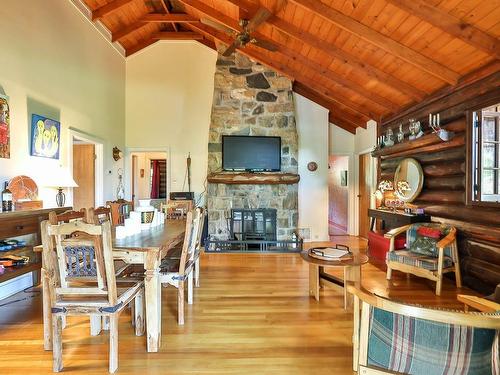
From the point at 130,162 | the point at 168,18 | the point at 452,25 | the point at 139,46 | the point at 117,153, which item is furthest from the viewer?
the point at 130,162

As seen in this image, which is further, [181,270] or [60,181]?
[60,181]

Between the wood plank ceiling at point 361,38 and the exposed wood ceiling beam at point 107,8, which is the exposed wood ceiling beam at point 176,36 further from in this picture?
the exposed wood ceiling beam at point 107,8

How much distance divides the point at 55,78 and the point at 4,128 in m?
1.32

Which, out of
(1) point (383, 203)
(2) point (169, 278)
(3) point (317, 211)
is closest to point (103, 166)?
(2) point (169, 278)

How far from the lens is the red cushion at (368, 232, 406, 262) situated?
4.31 m

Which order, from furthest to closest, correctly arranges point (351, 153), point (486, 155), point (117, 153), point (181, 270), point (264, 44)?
point (351, 153)
point (117, 153)
point (264, 44)
point (486, 155)
point (181, 270)

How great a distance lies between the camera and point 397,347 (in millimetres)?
1239

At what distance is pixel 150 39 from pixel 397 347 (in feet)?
23.0

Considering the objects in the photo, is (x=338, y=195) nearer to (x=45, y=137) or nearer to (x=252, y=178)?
(x=252, y=178)

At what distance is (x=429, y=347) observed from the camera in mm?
1188

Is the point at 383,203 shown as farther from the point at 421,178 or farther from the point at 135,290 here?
the point at 135,290

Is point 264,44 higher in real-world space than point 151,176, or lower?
higher

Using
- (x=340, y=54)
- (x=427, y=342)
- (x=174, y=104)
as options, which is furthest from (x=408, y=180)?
(x=174, y=104)

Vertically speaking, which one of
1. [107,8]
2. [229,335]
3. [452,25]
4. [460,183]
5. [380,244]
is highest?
[107,8]
